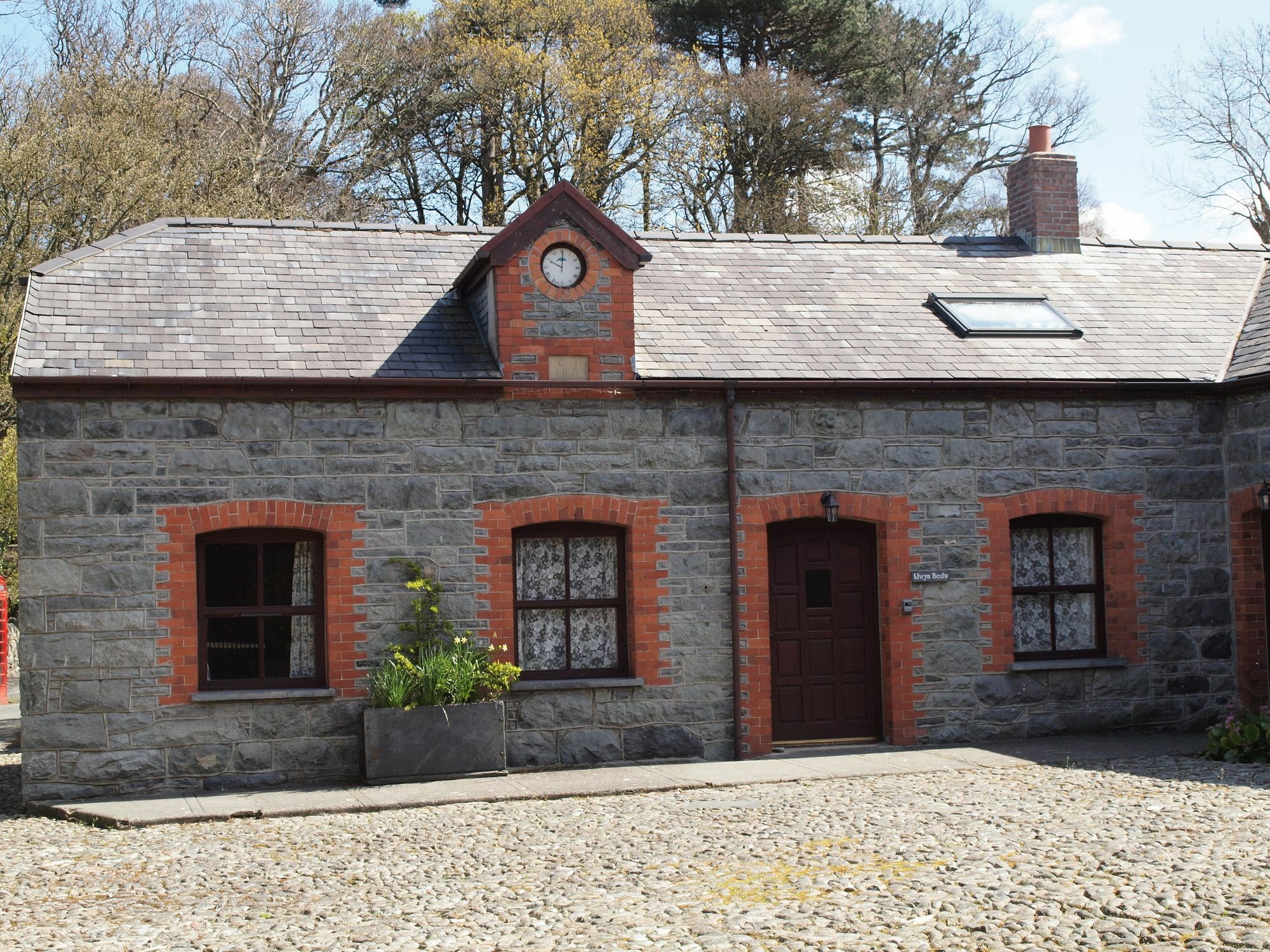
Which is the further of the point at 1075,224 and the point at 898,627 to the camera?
the point at 1075,224

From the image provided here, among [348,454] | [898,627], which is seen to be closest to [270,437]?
[348,454]

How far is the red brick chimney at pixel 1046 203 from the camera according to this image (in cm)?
1520

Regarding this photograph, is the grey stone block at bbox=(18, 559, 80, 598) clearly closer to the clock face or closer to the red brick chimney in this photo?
the clock face

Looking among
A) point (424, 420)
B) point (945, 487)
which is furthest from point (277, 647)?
point (945, 487)

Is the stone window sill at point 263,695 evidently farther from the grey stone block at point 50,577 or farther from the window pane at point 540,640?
the window pane at point 540,640

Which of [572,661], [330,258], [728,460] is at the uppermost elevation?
[330,258]

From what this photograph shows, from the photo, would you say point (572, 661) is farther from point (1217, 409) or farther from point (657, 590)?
point (1217, 409)

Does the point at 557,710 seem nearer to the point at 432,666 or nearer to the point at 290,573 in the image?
the point at 432,666

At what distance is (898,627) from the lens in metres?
12.2

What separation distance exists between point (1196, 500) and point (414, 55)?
62.6ft

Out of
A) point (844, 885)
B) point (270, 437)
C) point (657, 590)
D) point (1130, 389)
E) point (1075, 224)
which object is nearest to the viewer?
Result: point (844, 885)

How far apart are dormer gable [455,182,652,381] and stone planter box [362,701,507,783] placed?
2.96 meters

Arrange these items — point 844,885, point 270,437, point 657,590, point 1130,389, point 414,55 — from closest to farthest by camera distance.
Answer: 1. point 844,885
2. point 270,437
3. point 657,590
4. point 1130,389
5. point 414,55

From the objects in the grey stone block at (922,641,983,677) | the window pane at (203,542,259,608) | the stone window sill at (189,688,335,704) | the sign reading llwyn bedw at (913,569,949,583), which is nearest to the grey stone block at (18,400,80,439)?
the window pane at (203,542,259,608)
